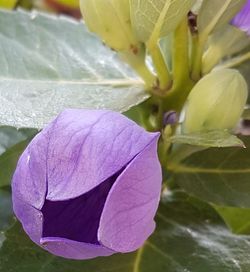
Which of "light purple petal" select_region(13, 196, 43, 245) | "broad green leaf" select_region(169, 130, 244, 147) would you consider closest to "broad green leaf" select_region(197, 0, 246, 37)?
"broad green leaf" select_region(169, 130, 244, 147)

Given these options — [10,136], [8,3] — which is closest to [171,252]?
[10,136]

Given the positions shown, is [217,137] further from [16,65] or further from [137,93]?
[16,65]

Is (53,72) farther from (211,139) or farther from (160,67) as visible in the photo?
(211,139)

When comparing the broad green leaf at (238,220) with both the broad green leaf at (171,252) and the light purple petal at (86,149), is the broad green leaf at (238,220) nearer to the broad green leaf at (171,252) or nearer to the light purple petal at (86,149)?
the broad green leaf at (171,252)

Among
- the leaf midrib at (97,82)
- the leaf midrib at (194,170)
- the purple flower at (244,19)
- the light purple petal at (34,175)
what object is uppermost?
the purple flower at (244,19)

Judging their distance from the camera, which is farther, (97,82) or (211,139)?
(97,82)

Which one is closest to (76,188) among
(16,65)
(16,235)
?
(16,235)

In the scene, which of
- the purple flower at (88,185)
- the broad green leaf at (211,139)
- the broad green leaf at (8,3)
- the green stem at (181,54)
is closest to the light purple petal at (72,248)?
the purple flower at (88,185)
